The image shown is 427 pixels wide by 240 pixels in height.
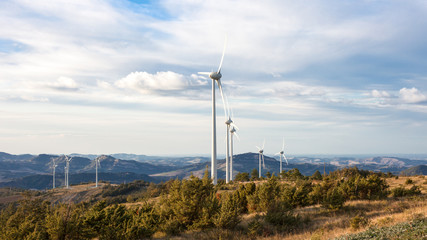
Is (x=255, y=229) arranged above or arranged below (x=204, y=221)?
below

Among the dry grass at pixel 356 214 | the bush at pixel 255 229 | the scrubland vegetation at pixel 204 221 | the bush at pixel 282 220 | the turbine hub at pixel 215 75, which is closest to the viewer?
the scrubland vegetation at pixel 204 221

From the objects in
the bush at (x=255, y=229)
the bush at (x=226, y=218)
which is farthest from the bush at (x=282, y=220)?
the bush at (x=226, y=218)

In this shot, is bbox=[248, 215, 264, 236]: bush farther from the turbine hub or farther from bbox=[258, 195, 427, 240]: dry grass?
the turbine hub

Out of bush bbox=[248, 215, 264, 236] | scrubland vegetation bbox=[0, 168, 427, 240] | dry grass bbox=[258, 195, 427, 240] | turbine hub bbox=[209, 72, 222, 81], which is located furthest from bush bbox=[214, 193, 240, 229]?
turbine hub bbox=[209, 72, 222, 81]

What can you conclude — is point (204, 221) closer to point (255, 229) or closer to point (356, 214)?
point (255, 229)

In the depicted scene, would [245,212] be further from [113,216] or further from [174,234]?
[113,216]

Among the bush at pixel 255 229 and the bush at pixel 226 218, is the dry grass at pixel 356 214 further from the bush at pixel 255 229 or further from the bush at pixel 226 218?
the bush at pixel 226 218

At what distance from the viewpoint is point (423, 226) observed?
13.9 m

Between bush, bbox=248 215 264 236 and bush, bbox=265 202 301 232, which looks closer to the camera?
bush, bbox=248 215 264 236

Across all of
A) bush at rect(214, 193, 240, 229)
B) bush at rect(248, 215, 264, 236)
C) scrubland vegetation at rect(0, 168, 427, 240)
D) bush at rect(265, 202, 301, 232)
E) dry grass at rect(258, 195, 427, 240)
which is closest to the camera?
scrubland vegetation at rect(0, 168, 427, 240)

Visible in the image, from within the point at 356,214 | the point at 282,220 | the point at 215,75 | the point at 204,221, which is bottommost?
the point at 356,214

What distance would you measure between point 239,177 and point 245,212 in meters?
56.3

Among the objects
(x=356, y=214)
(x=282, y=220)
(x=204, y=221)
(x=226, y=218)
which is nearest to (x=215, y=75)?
(x=356, y=214)

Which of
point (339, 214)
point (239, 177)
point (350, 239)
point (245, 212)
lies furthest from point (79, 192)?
point (350, 239)
